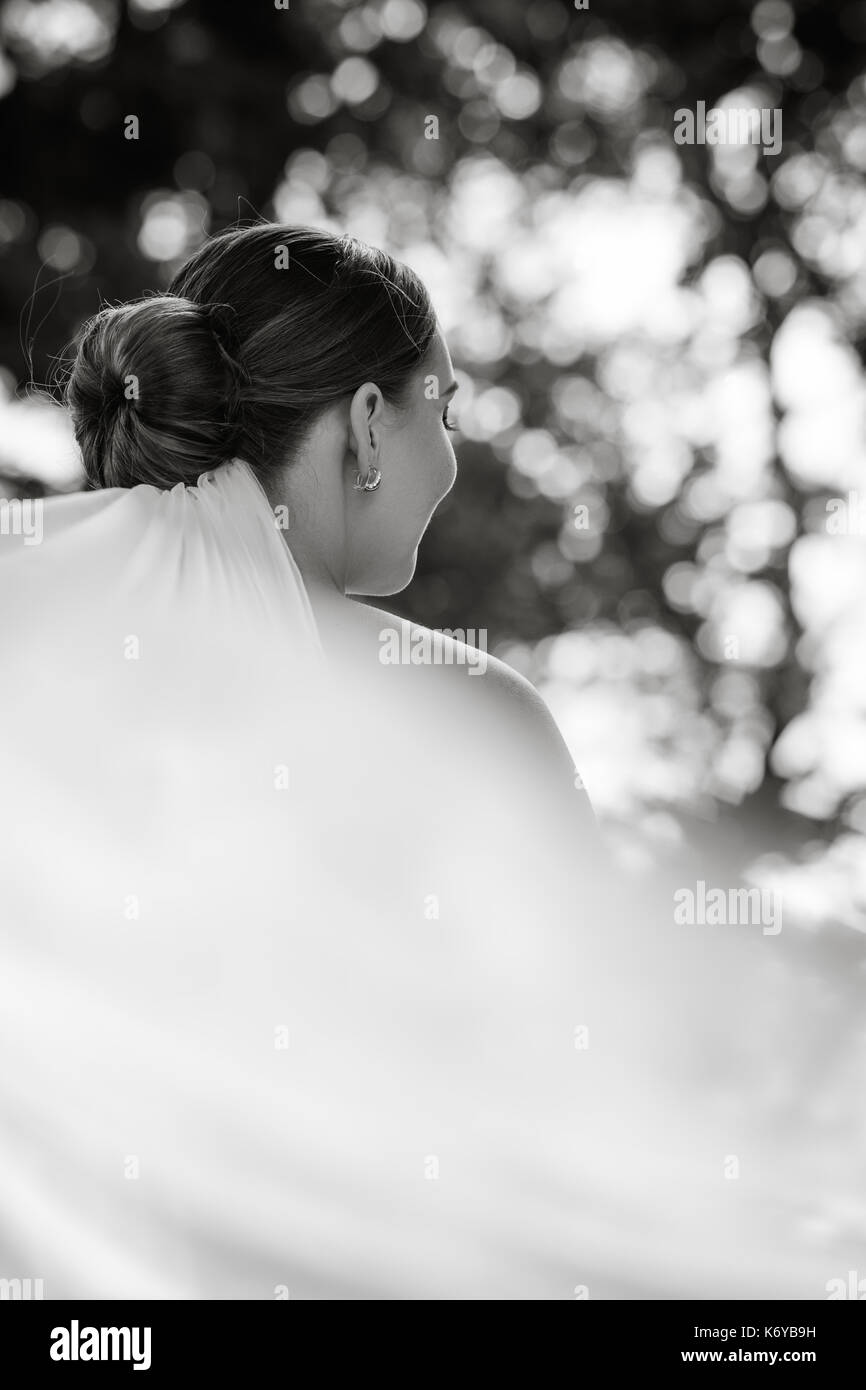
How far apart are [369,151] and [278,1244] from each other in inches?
221

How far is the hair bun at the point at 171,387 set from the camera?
1.21 metres

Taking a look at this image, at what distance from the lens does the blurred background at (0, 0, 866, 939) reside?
596 cm

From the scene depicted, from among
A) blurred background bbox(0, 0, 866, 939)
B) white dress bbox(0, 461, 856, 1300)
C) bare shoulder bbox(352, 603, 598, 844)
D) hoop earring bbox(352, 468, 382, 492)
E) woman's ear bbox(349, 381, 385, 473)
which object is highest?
blurred background bbox(0, 0, 866, 939)

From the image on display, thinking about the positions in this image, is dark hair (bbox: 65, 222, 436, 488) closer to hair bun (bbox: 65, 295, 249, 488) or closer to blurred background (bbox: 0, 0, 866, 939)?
hair bun (bbox: 65, 295, 249, 488)

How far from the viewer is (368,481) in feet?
4.12

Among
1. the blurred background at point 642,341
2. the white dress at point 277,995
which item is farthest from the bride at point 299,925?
the blurred background at point 642,341

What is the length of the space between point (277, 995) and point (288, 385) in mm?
498

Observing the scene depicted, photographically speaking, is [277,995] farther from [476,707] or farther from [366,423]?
[366,423]

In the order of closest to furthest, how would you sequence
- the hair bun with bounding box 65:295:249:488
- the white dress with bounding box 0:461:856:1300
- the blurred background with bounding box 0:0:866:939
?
the white dress with bounding box 0:461:856:1300 → the hair bun with bounding box 65:295:249:488 → the blurred background with bounding box 0:0:866:939

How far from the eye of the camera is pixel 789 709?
5.95 metres

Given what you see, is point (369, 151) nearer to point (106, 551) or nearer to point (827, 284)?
point (827, 284)

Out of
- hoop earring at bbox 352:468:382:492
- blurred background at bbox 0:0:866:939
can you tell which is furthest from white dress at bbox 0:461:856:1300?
blurred background at bbox 0:0:866:939

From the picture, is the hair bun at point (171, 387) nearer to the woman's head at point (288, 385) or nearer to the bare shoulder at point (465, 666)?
the woman's head at point (288, 385)

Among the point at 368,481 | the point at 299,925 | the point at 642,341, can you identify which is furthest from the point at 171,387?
the point at 642,341
